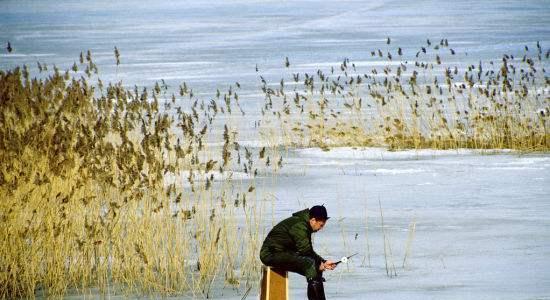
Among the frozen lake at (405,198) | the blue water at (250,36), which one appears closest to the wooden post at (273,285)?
the frozen lake at (405,198)

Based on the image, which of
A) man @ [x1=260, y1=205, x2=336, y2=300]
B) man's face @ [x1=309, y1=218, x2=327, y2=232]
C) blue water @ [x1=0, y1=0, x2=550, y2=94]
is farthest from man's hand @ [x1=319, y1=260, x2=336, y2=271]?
blue water @ [x1=0, y1=0, x2=550, y2=94]

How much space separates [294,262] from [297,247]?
0.08m

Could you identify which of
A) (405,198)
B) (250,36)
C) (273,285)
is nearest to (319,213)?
(273,285)

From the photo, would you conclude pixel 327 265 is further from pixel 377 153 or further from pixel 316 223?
pixel 377 153

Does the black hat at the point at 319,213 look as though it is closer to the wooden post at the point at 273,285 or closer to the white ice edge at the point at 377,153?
the wooden post at the point at 273,285

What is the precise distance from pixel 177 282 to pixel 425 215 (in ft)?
10.1

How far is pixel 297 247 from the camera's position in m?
5.04

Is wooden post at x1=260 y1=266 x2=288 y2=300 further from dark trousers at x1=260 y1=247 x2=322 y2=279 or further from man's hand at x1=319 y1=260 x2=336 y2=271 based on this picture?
man's hand at x1=319 y1=260 x2=336 y2=271

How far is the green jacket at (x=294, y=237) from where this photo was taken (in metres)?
Answer: 5.00

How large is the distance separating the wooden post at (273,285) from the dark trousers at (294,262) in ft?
0.16

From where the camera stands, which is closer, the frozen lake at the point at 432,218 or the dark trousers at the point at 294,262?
the dark trousers at the point at 294,262

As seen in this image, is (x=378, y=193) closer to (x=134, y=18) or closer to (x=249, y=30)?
(x=249, y=30)

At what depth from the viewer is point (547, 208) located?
9.09m

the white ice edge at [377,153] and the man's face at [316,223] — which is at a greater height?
the white ice edge at [377,153]
